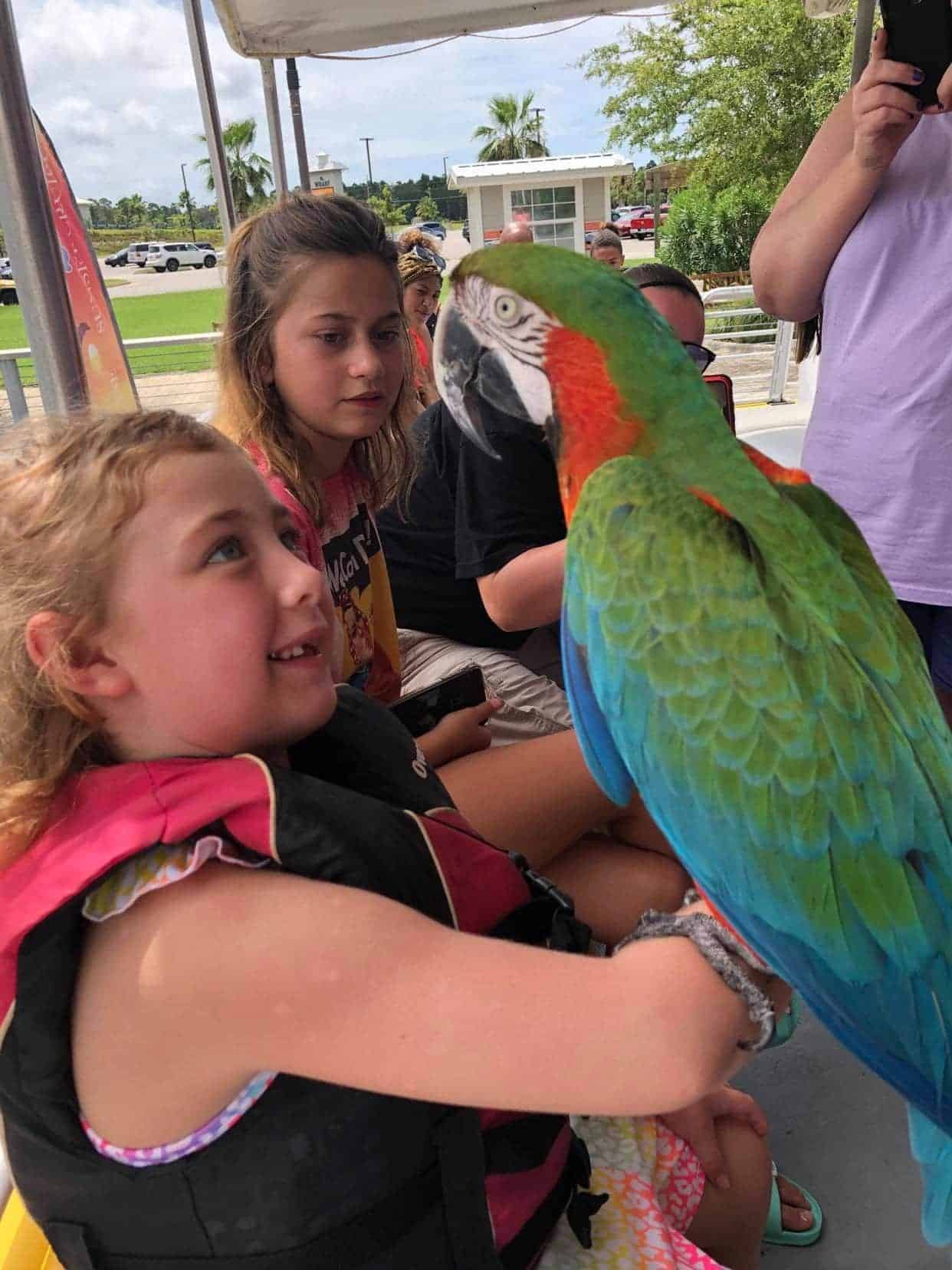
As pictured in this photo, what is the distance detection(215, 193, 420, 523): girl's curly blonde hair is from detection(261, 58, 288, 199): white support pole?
260 centimetres

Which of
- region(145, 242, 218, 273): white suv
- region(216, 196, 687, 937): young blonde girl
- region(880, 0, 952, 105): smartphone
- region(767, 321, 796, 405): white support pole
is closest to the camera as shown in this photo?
region(880, 0, 952, 105): smartphone

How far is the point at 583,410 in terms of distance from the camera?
0.84 meters

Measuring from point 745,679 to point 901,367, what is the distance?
3.04 feet

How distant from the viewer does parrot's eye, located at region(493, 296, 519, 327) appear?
2.68ft

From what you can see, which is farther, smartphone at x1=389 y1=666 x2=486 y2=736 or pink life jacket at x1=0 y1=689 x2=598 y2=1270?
smartphone at x1=389 y1=666 x2=486 y2=736

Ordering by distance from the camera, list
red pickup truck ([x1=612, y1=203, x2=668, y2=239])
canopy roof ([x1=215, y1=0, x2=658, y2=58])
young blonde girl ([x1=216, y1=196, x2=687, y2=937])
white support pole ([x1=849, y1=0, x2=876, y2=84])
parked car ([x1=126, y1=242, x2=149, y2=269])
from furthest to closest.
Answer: parked car ([x1=126, y1=242, x2=149, y2=269]) < red pickup truck ([x1=612, y1=203, x2=668, y2=239]) < canopy roof ([x1=215, y1=0, x2=658, y2=58]) < white support pole ([x1=849, y1=0, x2=876, y2=84]) < young blonde girl ([x1=216, y1=196, x2=687, y2=937])

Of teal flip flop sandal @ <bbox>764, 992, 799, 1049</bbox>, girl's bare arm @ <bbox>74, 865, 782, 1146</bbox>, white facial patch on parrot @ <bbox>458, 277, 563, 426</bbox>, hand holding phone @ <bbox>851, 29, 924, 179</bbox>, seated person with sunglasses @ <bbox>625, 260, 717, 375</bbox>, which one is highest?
hand holding phone @ <bbox>851, 29, 924, 179</bbox>

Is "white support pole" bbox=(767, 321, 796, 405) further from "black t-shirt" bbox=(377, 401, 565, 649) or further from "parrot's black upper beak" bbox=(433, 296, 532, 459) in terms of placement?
"parrot's black upper beak" bbox=(433, 296, 532, 459)

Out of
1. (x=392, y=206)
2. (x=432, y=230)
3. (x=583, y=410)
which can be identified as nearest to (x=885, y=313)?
(x=583, y=410)

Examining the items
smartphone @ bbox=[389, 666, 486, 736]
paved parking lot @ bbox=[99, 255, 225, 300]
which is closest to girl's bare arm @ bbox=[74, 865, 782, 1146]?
smartphone @ bbox=[389, 666, 486, 736]

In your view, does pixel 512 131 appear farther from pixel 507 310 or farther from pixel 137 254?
pixel 507 310

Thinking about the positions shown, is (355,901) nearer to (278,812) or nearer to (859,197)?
(278,812)

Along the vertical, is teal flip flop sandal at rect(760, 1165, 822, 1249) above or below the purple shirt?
below

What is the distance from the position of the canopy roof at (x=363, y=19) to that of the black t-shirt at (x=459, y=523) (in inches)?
85.4
